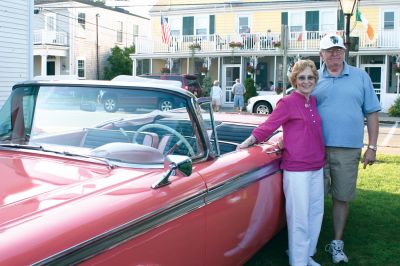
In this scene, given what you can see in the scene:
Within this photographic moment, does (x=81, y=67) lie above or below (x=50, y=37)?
below

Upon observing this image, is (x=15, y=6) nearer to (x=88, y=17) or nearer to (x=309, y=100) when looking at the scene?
(x=309, y=100)

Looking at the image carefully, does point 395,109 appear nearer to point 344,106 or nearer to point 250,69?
point 250,69

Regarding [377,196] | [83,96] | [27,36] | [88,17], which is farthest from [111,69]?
[83,96]

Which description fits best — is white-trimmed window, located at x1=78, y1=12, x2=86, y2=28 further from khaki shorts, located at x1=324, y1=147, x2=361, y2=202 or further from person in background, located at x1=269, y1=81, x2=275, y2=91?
khaki shorts, located at x1=324, y1=147, x2=361, y2=202

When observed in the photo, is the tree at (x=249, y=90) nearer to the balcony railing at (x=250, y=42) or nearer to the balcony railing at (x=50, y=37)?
the balcony railing at (x=250, y=42)

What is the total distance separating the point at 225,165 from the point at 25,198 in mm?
1359

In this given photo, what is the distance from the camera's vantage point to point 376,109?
13.8 feet

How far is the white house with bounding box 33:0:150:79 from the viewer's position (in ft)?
106

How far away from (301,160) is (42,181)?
Result: 2.09m

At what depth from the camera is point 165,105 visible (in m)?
3.09

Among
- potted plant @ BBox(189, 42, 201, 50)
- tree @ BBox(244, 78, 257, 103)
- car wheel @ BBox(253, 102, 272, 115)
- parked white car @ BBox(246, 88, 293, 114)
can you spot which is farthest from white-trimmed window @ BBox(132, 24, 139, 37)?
car wheel @ BBox(253, 102, 272, 115)

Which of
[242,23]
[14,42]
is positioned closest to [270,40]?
[242,23]

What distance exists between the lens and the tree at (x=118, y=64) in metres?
35.2

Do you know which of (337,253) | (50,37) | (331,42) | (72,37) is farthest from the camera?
(72,37)
